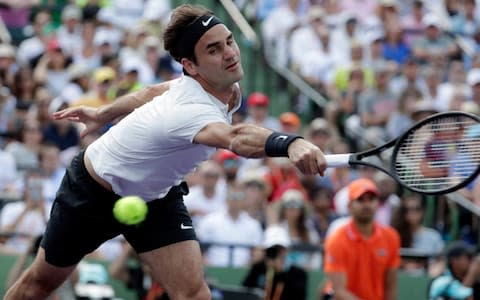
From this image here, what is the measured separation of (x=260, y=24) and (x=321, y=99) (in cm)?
189

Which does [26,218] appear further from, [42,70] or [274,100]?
[274,100]

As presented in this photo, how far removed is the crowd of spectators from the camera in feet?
40.0

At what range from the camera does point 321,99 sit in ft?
50.7

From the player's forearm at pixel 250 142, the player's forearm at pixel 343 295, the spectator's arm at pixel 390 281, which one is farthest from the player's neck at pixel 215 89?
the spectator's arm at pixel 390 281

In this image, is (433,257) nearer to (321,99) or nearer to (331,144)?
(331,144)

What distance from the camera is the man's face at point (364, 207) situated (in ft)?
33.5

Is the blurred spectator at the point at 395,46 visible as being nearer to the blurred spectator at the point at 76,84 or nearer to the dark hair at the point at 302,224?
the blurred spectator at the point at 76,84

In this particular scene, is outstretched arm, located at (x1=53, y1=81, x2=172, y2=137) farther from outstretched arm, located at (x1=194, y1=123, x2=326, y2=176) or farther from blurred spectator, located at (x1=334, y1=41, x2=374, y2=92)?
blurred spectator, located at (x1=334, y1=41, x2=374, y2=92)

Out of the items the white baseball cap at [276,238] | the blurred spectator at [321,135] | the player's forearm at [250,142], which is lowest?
the white baseball cap at [276,238]

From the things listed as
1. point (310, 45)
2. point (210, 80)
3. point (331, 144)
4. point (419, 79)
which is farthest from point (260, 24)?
point (210, 80)

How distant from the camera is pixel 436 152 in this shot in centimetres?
750

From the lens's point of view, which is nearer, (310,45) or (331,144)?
(331,144)

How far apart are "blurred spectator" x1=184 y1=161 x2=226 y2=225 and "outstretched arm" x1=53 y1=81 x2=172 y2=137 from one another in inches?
176

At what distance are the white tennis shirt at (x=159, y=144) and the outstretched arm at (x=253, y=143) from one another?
0.12 meters
